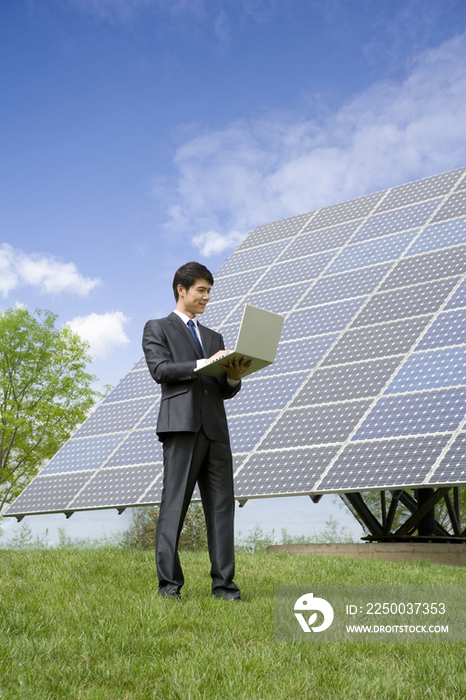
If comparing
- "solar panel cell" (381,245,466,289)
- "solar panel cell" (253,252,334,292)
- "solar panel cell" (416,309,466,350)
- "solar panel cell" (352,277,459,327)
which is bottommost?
"solar panel cell" (416,309,466,350)

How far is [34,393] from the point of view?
26.1 m

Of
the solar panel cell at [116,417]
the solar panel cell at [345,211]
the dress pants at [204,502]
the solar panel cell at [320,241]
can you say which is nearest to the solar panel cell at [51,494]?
the solar panel cell at [116,417]

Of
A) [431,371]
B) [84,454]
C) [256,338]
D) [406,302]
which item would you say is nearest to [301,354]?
[406,302]

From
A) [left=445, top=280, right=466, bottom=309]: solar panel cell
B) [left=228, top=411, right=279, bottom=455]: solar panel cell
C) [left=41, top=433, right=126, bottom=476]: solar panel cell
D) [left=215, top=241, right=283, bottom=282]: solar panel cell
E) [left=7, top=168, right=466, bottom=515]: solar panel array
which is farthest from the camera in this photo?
[left=215, top=241, right=283, bottom=282]: solar panel cell

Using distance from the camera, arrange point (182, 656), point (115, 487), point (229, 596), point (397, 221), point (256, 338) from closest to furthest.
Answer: point (182, 656)
point (256, 338)
point (229, 596)
point (115, 487)
point (397, 221)

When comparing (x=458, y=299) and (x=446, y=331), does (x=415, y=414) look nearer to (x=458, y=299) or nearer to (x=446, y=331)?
(x=446, y=331)

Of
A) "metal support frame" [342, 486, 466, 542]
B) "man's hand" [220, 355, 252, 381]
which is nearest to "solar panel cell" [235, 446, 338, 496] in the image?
"metal support frame" [342, 486, 466, 542]

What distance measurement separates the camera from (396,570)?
660 cm

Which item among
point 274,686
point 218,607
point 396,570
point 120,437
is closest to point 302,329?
point 120,437

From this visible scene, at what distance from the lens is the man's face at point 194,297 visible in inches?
174

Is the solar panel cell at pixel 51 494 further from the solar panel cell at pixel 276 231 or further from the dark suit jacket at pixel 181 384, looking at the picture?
the solar panel cell at pixel 276 231

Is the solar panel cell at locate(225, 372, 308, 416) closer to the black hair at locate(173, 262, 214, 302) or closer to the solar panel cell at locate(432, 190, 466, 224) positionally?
the solar panel cell at locate(432, 190, 466, 224)

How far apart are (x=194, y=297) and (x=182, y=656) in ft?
7.79

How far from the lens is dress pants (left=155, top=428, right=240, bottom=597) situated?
4055mm
